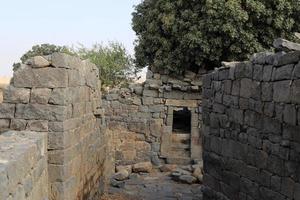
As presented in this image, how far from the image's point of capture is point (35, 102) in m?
6.01

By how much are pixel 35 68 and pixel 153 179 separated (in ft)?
26.1

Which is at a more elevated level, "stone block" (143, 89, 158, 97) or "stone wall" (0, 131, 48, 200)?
"stone block" (143, 89, 158, 97)

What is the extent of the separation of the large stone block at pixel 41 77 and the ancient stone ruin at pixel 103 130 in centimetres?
1

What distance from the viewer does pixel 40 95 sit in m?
5.98

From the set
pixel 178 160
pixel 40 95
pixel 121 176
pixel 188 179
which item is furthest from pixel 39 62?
pixel 178 160

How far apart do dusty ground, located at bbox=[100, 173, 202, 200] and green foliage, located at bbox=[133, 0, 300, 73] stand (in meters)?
4.09

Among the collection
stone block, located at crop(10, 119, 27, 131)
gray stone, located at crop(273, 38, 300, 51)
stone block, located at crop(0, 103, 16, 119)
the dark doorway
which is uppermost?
gray stone, located at crop(273, 38, 300, 51)

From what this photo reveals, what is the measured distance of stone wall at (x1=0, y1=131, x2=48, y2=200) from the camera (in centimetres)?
362

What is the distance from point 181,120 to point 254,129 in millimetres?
11555

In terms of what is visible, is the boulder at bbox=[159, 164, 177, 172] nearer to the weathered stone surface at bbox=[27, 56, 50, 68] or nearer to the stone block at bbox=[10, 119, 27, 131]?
the stone block at bbox=[10, 119, 27, 131]

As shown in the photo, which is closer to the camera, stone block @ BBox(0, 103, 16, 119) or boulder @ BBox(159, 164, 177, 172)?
stone block @ BBox(0, 103, 16, 119)

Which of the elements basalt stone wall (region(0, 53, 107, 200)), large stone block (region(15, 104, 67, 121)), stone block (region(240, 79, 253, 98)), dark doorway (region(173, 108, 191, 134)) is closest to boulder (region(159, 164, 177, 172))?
dark doorway (region(173, 108, 191, 134))

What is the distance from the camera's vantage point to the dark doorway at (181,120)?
17031 millimetres

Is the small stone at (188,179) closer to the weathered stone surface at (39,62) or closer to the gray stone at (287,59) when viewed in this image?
the gray stone at (287,59)
